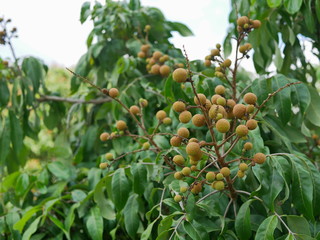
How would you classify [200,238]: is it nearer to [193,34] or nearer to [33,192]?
[33,192]

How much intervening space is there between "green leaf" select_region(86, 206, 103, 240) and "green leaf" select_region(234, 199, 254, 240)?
Result: 0.51m

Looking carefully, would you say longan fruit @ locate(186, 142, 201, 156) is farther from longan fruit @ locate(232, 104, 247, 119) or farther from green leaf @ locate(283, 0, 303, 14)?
green leaf @ locate(283, 0, 303, 14)

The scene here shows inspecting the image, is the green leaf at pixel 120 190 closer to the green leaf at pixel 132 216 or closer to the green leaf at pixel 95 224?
the green leaf at pixel 132 216

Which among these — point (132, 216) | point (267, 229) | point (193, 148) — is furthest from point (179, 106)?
point (132, 216)

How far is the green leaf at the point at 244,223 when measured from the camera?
92cm

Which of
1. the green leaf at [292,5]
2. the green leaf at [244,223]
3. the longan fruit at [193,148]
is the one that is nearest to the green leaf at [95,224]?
the green leaf at [244,223]

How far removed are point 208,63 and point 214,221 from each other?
433 mm

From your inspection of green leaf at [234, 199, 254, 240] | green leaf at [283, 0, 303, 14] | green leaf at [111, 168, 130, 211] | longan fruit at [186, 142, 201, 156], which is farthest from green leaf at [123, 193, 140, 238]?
green leaf at [283, 0, 303, 14]

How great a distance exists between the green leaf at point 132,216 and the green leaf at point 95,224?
154 millimetres

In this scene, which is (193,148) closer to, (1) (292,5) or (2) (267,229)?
(2) (267,229)

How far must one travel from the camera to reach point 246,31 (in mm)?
1062

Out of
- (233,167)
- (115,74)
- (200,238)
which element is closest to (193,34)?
(115,74)

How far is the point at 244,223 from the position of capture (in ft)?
3.02

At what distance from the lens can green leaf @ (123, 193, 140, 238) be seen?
1138 millimetres
